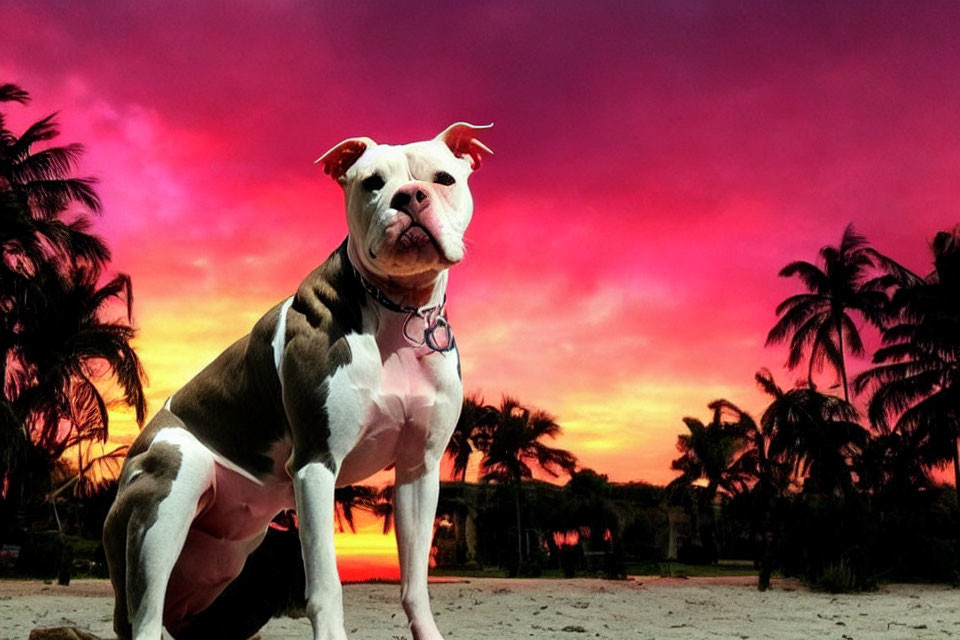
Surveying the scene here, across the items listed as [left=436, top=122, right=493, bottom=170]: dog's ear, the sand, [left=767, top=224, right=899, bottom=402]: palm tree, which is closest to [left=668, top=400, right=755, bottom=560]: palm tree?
[left=767, top=224, right=899, bottom=402]: palm tree

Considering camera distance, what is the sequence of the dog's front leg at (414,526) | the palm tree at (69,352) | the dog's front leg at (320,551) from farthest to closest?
the palm tree at (69,352) → the dog's front leg at (414,526) → the dog's front leg at (320,551)

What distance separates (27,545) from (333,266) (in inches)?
1112

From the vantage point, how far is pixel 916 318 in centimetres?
3456

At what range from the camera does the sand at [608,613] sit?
10531 mm

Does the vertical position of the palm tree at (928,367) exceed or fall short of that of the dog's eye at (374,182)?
it exceeds it

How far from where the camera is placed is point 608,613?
13.1 metres

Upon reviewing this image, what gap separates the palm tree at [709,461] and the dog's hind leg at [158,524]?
124 ft

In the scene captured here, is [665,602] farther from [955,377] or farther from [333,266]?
[955,377]

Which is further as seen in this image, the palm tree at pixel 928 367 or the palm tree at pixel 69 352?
the palm tree at pixel 928 367

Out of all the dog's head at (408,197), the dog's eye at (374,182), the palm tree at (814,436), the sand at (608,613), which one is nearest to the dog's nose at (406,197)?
the dog's head at (408,197)

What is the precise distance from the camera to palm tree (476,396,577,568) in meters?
37.1

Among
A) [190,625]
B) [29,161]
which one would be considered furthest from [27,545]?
[190,625]

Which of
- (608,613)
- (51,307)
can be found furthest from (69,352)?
(608,613)

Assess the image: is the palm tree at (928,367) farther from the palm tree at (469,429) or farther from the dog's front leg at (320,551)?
the dog's front leg at (320,551)
